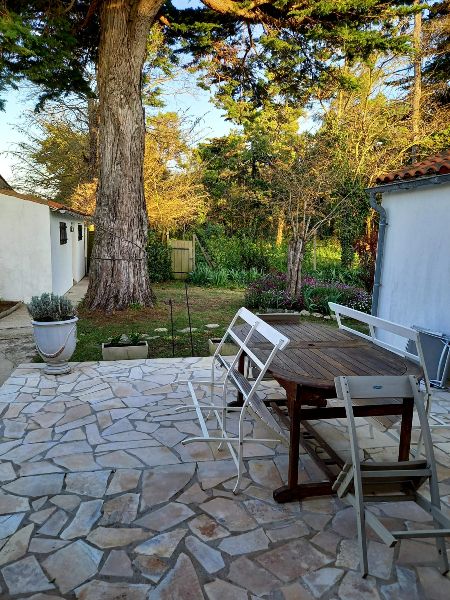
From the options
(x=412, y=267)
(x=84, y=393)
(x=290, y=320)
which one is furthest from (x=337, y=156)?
(x=84, y=393)

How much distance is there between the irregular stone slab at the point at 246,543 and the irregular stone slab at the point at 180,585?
0.71ft

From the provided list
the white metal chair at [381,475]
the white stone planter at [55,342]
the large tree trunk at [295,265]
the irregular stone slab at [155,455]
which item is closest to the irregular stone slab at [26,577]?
the irregular stone slab at [155,455]

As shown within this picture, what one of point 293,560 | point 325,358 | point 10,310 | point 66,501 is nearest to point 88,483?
point 66,501

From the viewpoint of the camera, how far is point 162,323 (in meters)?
7.50

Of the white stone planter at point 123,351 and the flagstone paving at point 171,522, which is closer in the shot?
the flagstone paving at point 171,522

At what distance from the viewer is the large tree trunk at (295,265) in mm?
8594

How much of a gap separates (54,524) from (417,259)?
4.88 m

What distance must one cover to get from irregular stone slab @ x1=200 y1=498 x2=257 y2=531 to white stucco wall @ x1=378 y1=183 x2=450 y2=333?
354cm

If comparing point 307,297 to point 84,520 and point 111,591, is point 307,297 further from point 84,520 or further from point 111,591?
point 111,591

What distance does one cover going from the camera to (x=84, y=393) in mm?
4133

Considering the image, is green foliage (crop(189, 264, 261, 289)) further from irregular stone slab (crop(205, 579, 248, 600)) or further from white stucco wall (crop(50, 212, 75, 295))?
irregular stone slab (crop(205, 579, 248, 600))

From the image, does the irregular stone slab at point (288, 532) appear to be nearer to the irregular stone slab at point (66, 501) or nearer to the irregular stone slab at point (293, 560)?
the irregular stone slab at point (293, 560)

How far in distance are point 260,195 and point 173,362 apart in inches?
459

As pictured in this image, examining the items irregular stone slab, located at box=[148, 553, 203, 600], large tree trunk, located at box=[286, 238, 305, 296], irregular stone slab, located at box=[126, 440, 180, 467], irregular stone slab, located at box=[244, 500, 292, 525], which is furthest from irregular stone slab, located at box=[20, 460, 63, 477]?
large tree trunk, located at box=[286, 238, 305, 296]
